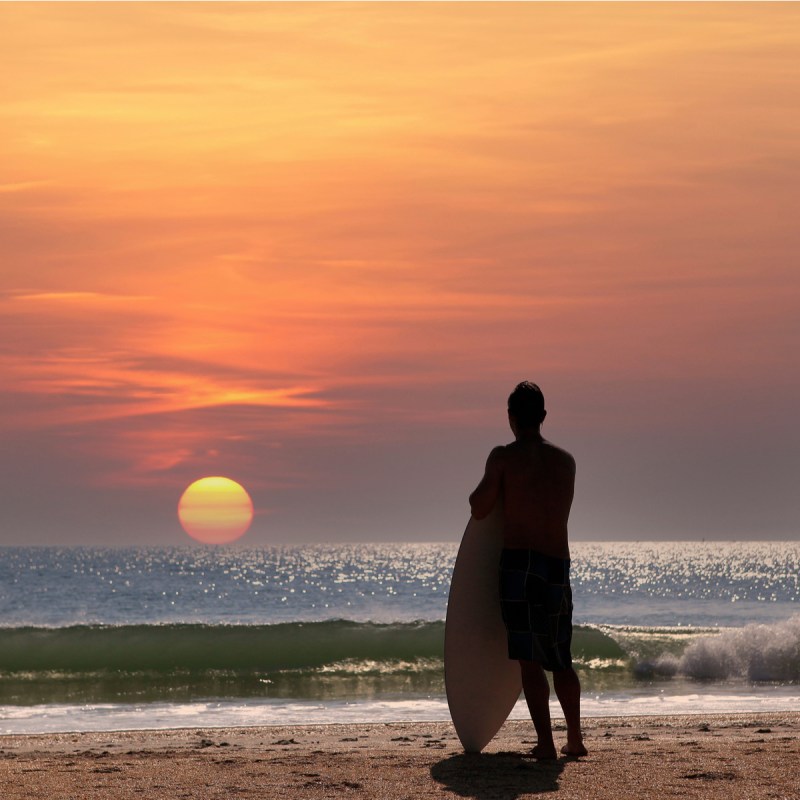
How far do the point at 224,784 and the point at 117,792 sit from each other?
45cm

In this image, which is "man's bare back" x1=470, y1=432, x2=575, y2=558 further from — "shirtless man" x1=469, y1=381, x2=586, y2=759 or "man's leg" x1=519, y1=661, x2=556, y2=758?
"man's leg" x1=519, y1=661, x2=556, y2=758

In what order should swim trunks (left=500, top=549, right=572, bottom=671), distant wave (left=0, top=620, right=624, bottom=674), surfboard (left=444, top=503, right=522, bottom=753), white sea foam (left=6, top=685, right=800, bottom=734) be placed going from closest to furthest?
1. swim trunks (left=500, top=549, right=572, bottom=671)
2. surfboard (left=444, top=503, right=522, bottom=753)
3. white sea foam (left=6, top=685, right=800, bottom=734)
4. distant wave (left=0, top=620, right=624, bottom=674)

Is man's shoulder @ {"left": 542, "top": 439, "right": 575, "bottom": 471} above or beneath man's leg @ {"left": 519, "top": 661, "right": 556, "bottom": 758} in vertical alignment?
above

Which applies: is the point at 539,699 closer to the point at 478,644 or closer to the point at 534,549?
the point at 478,644

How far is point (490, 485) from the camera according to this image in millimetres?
5129

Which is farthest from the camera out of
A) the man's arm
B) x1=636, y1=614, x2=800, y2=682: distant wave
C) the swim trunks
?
x1=636, y1=614, x2=800, y2=682: distant wave

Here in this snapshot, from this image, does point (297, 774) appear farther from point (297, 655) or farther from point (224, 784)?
point (297, 655)

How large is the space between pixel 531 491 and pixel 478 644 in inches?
33.9

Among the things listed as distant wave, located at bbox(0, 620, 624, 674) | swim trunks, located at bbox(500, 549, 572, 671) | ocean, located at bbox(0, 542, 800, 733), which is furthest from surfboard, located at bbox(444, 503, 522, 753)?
distant wave, located at bbox(0, 620, 624, 674)

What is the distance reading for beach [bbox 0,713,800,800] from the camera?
4547 mm

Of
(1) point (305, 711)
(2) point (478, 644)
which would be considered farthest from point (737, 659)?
(2) point (478, 644)

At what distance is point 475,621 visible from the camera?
212 inches

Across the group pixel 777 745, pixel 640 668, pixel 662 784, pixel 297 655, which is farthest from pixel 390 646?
pixel 662 784

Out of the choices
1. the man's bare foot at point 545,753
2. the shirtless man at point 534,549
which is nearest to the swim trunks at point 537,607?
the shirtless man at point 534,549
